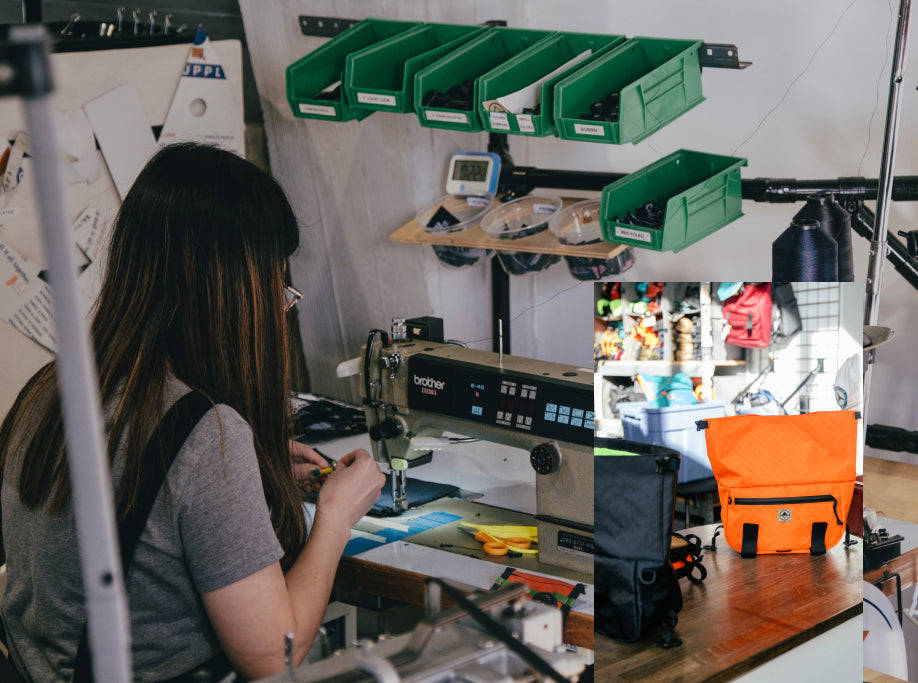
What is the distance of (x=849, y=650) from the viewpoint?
1388mm

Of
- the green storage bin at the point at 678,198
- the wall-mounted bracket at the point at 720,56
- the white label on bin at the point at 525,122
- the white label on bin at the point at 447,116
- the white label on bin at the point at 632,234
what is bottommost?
the white label on bin at the point at 632,234

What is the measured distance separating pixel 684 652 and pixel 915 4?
1.87m

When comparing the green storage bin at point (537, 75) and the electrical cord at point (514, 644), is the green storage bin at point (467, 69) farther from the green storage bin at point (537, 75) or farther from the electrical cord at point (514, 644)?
the electrical cord at point (514, 644)

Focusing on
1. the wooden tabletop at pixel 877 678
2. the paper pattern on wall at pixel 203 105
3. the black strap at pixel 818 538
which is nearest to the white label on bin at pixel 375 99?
the paper pattern on wall at pixel 203 105

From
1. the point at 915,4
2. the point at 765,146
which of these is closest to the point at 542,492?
the point at 765,146

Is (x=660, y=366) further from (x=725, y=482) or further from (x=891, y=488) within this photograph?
(x=891, y=488)

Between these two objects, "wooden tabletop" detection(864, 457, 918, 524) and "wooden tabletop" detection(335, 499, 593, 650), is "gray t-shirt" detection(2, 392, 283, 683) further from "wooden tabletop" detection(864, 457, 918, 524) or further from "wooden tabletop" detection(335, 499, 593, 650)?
"wooden tabletop" detection(864, 457, 918, 524)

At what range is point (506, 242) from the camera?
2566mm

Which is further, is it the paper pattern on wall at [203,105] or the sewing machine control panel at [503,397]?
the paper pattern on wall at [203,105]

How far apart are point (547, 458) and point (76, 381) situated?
1.21 metres

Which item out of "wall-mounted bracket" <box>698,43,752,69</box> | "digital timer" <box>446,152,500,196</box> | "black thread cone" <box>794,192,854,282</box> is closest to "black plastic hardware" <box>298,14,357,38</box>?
"digital timer" <box>446,152,500,196</box>

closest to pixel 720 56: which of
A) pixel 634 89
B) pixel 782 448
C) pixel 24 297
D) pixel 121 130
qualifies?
pixel 634 89

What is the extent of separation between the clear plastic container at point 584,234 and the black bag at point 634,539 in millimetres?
1252

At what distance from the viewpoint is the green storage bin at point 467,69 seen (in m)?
2.36
